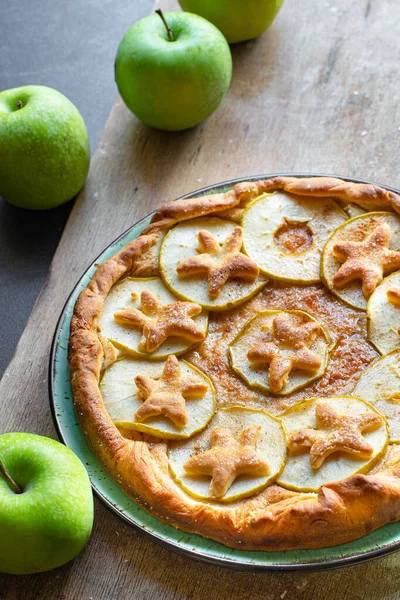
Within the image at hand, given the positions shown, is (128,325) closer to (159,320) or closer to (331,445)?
(159,320)

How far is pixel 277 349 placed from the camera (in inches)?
104

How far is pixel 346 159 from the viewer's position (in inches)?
141

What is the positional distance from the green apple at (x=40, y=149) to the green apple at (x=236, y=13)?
96cm

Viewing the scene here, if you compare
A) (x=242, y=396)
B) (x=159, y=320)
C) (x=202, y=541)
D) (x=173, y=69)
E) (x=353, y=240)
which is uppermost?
(x=173, y=69)

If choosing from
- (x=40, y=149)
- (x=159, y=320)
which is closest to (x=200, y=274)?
(x=159, y=320)

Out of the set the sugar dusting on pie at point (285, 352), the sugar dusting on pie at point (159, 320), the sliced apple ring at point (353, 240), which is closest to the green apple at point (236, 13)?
the sliced apple ring at point (353, 240)

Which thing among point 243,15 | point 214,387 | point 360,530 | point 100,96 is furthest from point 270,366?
point 100,96

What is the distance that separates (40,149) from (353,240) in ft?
4.61

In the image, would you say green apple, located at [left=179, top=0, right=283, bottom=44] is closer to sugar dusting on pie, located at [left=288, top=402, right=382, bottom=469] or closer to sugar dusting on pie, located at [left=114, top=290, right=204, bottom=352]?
sugar dusting on pie, located at [left=114, top=290, right=204, bottom=352]

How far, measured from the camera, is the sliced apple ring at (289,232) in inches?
115

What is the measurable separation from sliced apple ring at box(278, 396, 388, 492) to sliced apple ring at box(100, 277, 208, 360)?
49 centimetres

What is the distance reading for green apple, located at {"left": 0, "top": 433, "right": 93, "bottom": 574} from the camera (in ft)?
7.29

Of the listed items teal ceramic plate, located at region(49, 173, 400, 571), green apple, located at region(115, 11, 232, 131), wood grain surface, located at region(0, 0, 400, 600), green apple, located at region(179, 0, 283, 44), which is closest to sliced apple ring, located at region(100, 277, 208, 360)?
teal ceramic plate, located at region(49, 173, 400, 571)

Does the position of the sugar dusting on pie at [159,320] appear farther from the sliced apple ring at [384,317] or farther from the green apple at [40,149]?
the green apple at [40,149]
